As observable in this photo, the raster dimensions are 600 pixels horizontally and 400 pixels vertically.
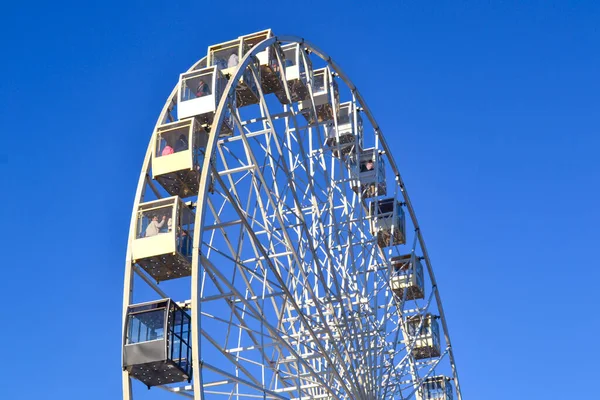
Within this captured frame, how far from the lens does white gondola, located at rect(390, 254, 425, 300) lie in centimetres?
3195

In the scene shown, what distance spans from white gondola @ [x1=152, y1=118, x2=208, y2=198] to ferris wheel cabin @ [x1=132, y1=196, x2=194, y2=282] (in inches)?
32.1

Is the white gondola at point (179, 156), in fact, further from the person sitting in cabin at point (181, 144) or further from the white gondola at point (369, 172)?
the white gondola at point (369, 172)

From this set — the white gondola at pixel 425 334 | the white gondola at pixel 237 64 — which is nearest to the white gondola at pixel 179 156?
the white gondola at pixel 237 64

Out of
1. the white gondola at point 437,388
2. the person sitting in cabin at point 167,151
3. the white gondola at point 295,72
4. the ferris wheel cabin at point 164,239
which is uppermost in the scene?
the white gondola at point 295,72

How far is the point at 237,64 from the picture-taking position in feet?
77.4

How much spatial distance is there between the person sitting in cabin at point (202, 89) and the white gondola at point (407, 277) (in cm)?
1206

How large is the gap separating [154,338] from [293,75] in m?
9.34

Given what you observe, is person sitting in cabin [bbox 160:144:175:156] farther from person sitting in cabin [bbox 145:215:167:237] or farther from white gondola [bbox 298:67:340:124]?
white gondola [bbox 298:67:340:124]

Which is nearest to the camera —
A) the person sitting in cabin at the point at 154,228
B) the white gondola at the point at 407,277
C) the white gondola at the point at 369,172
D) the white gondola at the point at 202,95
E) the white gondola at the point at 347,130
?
the person sitting in cabin at the point at 154,228

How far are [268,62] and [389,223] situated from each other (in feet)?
30.9

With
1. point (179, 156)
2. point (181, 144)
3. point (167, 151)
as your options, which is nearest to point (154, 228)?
point (179, 156)

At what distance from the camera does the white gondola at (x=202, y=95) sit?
21.8 meters

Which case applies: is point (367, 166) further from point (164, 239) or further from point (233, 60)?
point (164, 239)

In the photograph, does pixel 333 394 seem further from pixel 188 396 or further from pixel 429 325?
pixel 429 325
